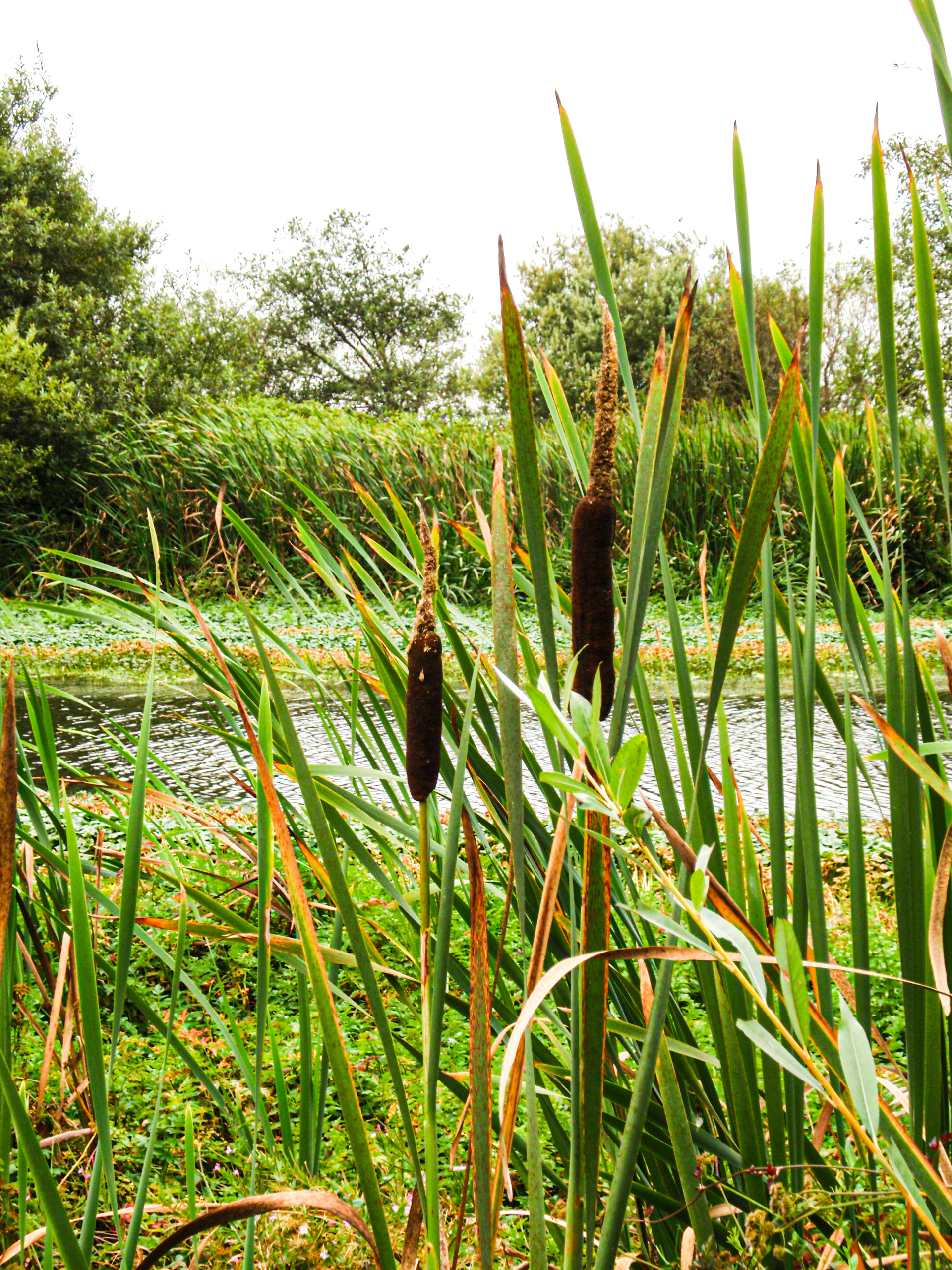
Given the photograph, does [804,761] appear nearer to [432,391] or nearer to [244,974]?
[244,974]

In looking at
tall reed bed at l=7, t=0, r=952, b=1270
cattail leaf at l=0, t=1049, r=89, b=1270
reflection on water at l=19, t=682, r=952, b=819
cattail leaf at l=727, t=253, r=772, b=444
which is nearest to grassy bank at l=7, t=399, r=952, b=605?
reflection on water at l=19, t=682, r=952, b=819

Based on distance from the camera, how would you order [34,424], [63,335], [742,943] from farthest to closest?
[63,335], [34,424], [742,943]

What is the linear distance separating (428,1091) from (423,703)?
18 cm

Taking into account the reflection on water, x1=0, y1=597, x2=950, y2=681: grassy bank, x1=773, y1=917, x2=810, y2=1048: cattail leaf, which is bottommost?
the reflection on water

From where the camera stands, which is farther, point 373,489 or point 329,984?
point 373,489

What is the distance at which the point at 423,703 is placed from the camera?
0.42 metres

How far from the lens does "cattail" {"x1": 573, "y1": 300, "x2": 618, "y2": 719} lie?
1.17ft

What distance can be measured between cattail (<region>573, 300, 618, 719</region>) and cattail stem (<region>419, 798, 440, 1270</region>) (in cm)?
11

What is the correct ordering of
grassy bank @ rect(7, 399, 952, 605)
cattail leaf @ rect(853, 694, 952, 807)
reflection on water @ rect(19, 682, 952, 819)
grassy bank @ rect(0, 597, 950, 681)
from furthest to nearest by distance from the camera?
grassy bank @ rect(7, 399, 952, 605) → grassy bank @ rect(0, 597, 950, 681) → reflection on water @ rect(19, 682, 952, 819) → cattail leaf @ rect(853, 694, 952, 807)

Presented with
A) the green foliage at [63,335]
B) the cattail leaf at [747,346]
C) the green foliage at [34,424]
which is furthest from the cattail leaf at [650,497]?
the green foliage at [34,424]

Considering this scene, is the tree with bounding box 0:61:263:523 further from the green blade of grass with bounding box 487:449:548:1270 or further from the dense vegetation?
the green blade of grass with bounding box 487:449:548:1270

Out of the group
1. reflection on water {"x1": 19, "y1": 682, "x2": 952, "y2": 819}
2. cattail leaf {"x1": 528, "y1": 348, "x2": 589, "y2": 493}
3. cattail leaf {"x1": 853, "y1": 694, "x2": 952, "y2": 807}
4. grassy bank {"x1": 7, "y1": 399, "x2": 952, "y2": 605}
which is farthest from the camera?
grassy bank {"x1": 7, "y1": 399, "x2": 952, "y2": 605}

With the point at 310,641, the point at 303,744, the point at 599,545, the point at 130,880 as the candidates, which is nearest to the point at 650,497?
the point at 599,545

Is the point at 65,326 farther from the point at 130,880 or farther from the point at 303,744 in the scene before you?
the point at 130,880
